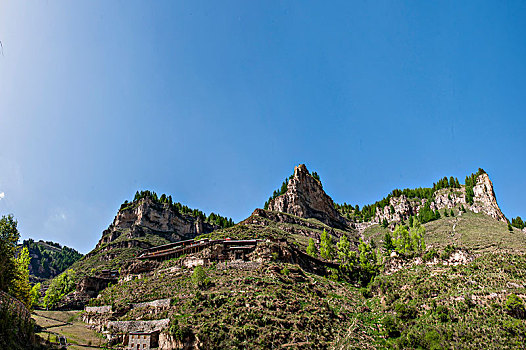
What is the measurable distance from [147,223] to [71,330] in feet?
330

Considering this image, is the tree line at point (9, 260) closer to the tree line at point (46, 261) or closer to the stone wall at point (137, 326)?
the stone wall at point (137, 326)

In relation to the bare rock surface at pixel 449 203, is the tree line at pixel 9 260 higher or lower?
lower

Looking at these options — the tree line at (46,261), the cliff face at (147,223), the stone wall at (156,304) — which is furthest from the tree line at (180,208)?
the stone wall at (156,304)

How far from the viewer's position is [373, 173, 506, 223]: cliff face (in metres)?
128

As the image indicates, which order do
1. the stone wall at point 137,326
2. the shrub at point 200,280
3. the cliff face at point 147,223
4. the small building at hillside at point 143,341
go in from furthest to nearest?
the cliff face at point 147,223 → the shrub at point 200,280 → the stone wall at point 137,326 → the small building at hillside at point 143,341

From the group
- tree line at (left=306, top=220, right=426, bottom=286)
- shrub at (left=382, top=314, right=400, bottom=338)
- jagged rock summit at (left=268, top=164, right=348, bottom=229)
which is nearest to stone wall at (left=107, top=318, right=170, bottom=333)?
shrub at (left=382, top=314, right=400, bottom=338)

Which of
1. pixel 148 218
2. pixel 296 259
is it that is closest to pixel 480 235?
pixel 296 259

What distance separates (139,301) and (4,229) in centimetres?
2278

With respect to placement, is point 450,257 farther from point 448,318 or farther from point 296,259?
point 296,259

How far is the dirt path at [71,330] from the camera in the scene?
131 ft

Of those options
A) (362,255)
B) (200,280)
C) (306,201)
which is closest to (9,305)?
(200,280)

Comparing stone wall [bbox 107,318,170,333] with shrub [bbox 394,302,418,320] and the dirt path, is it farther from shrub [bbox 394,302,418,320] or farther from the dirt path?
shrub [bbox 394,302,418,320]

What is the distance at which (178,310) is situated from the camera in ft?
151

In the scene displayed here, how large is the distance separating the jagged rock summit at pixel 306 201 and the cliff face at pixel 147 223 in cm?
4457
